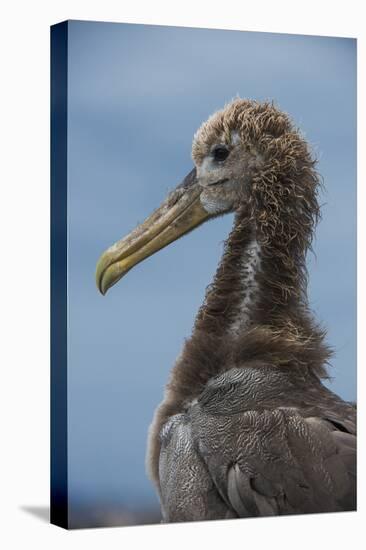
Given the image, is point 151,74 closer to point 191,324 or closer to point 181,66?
point 181,66

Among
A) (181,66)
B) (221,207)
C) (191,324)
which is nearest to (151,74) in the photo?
(181,66)

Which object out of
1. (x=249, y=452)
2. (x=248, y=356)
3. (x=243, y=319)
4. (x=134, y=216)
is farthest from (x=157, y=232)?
(x=249, y=452)

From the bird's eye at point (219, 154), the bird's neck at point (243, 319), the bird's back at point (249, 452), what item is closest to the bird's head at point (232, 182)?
the bird's eye at point (219, 154)

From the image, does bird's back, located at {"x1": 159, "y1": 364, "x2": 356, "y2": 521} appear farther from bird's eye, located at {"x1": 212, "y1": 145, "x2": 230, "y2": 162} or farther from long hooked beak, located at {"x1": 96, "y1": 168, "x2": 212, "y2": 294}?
bird's eye, located at {"x1": 212, "y1": 145, "x2": 230, "y2": 162}

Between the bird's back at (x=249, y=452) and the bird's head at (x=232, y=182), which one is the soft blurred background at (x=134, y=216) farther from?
the bird's back at (x=249, y=452)

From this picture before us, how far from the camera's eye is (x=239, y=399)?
7.28 m

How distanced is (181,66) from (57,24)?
0.67 m

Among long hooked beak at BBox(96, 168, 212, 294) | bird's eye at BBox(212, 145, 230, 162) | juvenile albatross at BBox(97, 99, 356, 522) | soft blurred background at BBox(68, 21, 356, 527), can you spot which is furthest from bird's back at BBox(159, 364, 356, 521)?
bird's eye at BBox(212, 145, 230, 162)

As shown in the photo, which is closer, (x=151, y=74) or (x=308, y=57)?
(x=151, y=74)

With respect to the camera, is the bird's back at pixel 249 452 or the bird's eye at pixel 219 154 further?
the bird's eye at pixel 219 154

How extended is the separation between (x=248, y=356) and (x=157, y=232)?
78cm

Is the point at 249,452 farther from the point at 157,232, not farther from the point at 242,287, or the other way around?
the point at 157,232

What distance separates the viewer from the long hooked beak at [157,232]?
7.22 meters

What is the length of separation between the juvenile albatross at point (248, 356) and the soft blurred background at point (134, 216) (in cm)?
8
